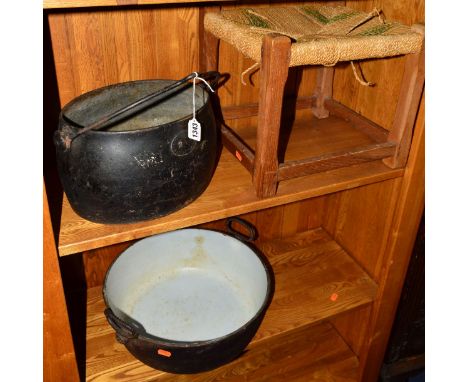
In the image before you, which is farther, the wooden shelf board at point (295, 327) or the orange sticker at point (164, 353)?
the wooden shelf board at point (295, 327)

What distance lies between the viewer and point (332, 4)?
1181 millimetres

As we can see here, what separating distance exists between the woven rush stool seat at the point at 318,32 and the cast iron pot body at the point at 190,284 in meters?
0.56

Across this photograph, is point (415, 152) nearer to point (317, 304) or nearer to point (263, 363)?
point (317, 304)

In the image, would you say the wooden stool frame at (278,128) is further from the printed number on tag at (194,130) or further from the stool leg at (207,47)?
the printed number on tag at (194,130)

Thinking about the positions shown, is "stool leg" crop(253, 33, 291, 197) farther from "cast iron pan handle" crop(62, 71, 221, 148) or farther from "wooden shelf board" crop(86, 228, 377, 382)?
"wooden shelf board" crop(86, 228, 377, 382)

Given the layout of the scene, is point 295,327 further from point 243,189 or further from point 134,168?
point 134,168

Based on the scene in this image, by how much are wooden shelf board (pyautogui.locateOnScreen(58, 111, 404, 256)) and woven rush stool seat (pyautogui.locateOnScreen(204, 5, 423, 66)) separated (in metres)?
0.26

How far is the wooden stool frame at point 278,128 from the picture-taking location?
80cm

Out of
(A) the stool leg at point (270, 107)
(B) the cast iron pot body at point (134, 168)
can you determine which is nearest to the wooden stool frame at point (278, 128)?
(A) the stool leg at point (270, 107)

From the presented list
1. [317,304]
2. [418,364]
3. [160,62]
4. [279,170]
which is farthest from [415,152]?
[418,364]

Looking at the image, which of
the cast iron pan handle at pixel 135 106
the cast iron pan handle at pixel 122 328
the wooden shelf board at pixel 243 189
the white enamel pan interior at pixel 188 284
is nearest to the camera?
the cast iron pan handle at pixel 135 106

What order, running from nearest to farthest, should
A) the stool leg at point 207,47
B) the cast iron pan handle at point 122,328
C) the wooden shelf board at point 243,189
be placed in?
the wooden shelf board at point 243,189 → the cast iron pan handle at point 122,328 → the stool leg at point 207,47

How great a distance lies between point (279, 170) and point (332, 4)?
53 centimetres

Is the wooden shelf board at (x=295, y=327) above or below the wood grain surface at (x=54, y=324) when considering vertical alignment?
below
